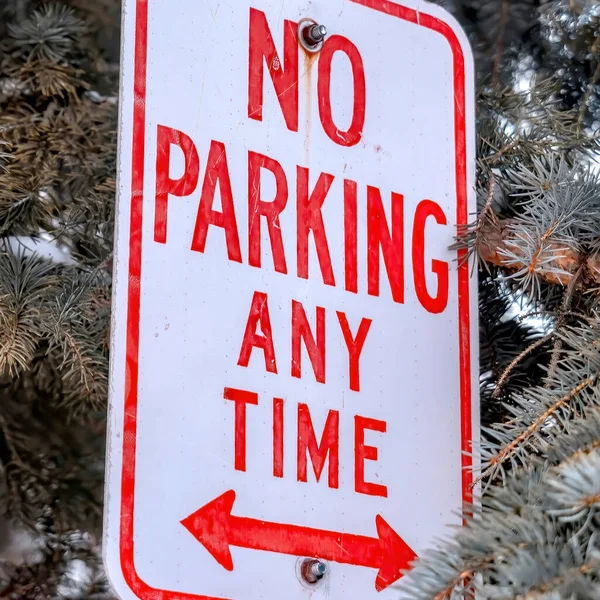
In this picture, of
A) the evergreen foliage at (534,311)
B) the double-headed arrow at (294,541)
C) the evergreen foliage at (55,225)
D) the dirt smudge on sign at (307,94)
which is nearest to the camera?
the evergreen foliage at (534,311)

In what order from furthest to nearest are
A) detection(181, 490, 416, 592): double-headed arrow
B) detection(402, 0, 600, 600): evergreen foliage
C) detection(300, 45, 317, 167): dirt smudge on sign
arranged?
detection(300, 45, 317, 167): dirt smudge on sign → detection(181, 490, 416, 592): double-headed arrow → detection(402, 0, 600, 600): evergreen foliage

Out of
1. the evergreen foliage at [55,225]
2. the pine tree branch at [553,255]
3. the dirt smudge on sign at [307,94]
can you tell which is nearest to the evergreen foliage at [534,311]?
the pine tree branch at [553,255]

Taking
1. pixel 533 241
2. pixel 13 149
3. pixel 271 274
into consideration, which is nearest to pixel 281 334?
pixel 271 274

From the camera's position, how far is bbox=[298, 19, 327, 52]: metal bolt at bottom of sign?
1.10 m

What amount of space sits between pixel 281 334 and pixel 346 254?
114 mm

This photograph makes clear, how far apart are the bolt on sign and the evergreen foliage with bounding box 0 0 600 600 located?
2.9 inches

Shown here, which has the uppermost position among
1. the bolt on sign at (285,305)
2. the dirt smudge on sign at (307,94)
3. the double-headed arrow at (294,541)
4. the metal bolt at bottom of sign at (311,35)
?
the metal bolt at bottom of sign at (311,35)

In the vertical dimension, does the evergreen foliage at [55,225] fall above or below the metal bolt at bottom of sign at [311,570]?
above

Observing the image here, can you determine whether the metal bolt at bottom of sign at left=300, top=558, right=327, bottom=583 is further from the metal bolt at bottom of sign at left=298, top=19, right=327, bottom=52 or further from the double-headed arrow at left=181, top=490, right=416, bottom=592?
the metal bolt at bottom of sign at left=298, top=19, right=327, bottom=52

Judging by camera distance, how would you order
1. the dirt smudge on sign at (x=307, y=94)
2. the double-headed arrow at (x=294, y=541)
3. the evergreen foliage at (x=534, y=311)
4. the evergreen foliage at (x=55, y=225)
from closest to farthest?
the evergreen foliage at (x=534, y=311), the double-headed arrow at (x=294, y=541), the dirt smudge on sign at (x=307, y=94), the evergreen foliage at (x=55, y=225)

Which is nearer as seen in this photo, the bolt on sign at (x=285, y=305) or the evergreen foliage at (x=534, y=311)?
the evergreen foliage at (x=534, y=311)

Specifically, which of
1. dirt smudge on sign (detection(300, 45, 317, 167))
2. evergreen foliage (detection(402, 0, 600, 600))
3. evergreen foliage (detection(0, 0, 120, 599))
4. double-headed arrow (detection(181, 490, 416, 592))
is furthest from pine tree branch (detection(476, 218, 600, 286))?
evergreen foliage (detection(0, 0, 120, 599))

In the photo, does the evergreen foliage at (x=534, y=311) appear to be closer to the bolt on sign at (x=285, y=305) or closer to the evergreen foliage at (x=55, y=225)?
the bolt on sign at (x=285, y=305)

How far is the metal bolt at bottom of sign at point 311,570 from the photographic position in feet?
3.10
